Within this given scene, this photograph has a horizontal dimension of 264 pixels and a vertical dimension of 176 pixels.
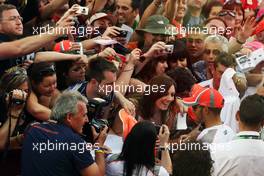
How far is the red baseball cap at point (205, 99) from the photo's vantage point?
6586 millimetres

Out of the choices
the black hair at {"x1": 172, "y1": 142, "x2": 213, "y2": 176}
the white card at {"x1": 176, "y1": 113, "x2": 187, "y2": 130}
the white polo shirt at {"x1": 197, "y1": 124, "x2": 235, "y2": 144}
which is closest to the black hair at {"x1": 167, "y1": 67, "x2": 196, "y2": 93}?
the white card at {"x1": 176, "y1": 113, "x2": 187, "y2": 130}

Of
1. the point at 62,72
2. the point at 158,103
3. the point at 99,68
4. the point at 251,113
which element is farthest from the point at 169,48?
the point at 251,113

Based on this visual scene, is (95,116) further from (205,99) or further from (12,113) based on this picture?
(205,99)

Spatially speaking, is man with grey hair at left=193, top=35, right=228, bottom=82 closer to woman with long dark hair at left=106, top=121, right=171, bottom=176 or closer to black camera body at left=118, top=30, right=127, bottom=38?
black camera body at left=118, top=30, right=127, bottom=38

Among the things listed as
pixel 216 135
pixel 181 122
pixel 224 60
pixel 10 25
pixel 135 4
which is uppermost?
pixel 10 25

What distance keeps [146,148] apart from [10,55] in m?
1.51

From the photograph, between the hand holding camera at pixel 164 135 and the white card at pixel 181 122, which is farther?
the white card at pixel 181 122

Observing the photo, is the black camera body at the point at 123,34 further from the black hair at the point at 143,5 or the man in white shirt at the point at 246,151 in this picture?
the man in white shirt at the point at 246,151

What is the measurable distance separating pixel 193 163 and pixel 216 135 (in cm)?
124

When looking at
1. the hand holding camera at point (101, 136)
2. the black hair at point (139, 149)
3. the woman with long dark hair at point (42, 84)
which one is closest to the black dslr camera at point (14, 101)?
the woman with long dark hair at point (42, 84)

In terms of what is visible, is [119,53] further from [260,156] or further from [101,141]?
[260,156]

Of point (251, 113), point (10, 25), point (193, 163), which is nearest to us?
point (193, 163)

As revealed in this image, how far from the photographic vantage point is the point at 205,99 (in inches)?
262

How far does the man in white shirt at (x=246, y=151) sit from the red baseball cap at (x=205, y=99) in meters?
0.66
